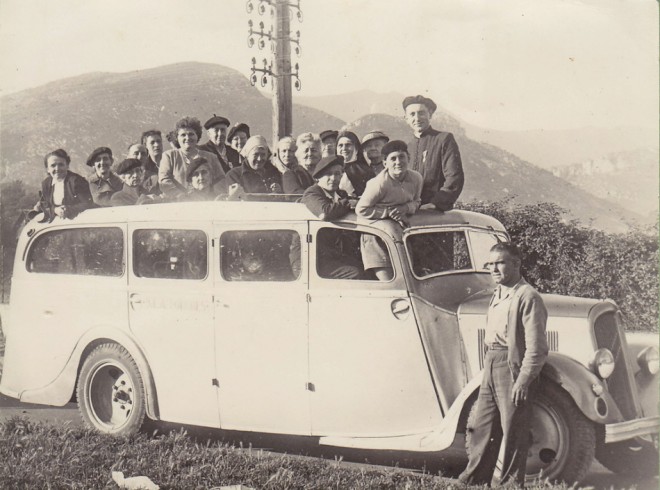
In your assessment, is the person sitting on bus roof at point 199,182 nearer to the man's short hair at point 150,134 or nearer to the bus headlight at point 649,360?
the man's short hair at point 150,134

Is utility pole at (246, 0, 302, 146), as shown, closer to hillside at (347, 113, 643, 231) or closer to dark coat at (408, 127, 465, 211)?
hillside at (347, 113, 643, 231)

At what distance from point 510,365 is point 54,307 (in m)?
3.72

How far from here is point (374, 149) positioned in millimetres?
4977

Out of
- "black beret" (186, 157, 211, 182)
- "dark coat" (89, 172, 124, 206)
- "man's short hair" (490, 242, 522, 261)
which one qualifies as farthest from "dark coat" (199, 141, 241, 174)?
"man's short hair" (490, 242, 522, 261)

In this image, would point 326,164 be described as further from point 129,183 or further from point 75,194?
point 75,194

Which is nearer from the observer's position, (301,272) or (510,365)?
(510,365)

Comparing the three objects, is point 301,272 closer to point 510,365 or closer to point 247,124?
point 510,365

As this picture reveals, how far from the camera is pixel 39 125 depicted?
5797mm

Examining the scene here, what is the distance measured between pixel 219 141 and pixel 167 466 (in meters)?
2.72

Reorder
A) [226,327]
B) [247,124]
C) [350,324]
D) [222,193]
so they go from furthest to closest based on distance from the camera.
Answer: [247,124], [222,193], [226,327], [350,324]

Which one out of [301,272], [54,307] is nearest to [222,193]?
[301,272]

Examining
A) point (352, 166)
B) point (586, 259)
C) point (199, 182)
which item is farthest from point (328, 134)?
point (586, 259)

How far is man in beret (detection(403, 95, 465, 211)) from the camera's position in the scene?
14.5 ft

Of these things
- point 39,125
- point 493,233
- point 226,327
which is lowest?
point 226,327
